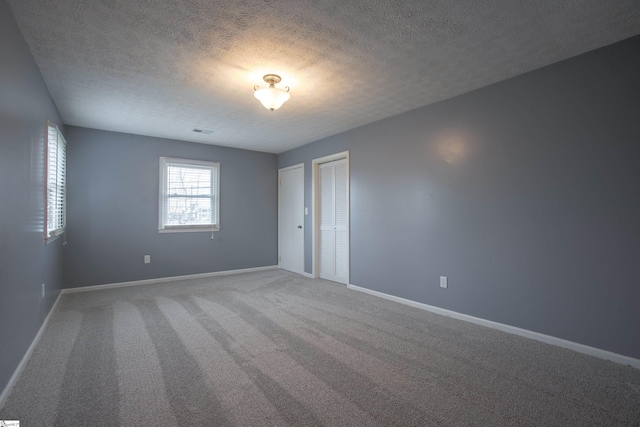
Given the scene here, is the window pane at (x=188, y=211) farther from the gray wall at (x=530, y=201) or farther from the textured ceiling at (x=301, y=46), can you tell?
the gray wall at (x=530, y=201)

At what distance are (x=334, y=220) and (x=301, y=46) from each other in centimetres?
311

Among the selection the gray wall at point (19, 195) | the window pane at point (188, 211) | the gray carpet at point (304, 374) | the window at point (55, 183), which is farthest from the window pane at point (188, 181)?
the gray carpet at point (304, 374)

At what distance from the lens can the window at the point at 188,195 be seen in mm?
5168

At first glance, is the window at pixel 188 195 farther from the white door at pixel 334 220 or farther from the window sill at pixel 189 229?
the white door at pixel 334 220

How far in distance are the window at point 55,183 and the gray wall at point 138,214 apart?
20cm

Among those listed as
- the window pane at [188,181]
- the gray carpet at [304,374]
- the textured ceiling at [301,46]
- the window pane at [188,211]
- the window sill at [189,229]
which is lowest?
the gray carpet at [304,374]

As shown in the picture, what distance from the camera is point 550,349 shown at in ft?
8.34

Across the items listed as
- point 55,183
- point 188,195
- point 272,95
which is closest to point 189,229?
point 188,195

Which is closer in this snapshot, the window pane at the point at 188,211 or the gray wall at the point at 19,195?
the gray wall at the point at 19,195

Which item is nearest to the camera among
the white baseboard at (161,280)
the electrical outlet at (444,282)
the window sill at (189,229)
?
the electrical outlet at (444,282)

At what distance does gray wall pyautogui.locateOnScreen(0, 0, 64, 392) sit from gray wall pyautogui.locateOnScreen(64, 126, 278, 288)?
1641 mm

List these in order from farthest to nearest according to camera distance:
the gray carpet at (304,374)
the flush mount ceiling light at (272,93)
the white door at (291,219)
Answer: the white door at (291,219) → the flush mount ceiling light at (272,93) → the gray carpet at (304,374)

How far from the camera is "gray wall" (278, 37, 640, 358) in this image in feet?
7.64

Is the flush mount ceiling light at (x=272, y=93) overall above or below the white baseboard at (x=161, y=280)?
above
